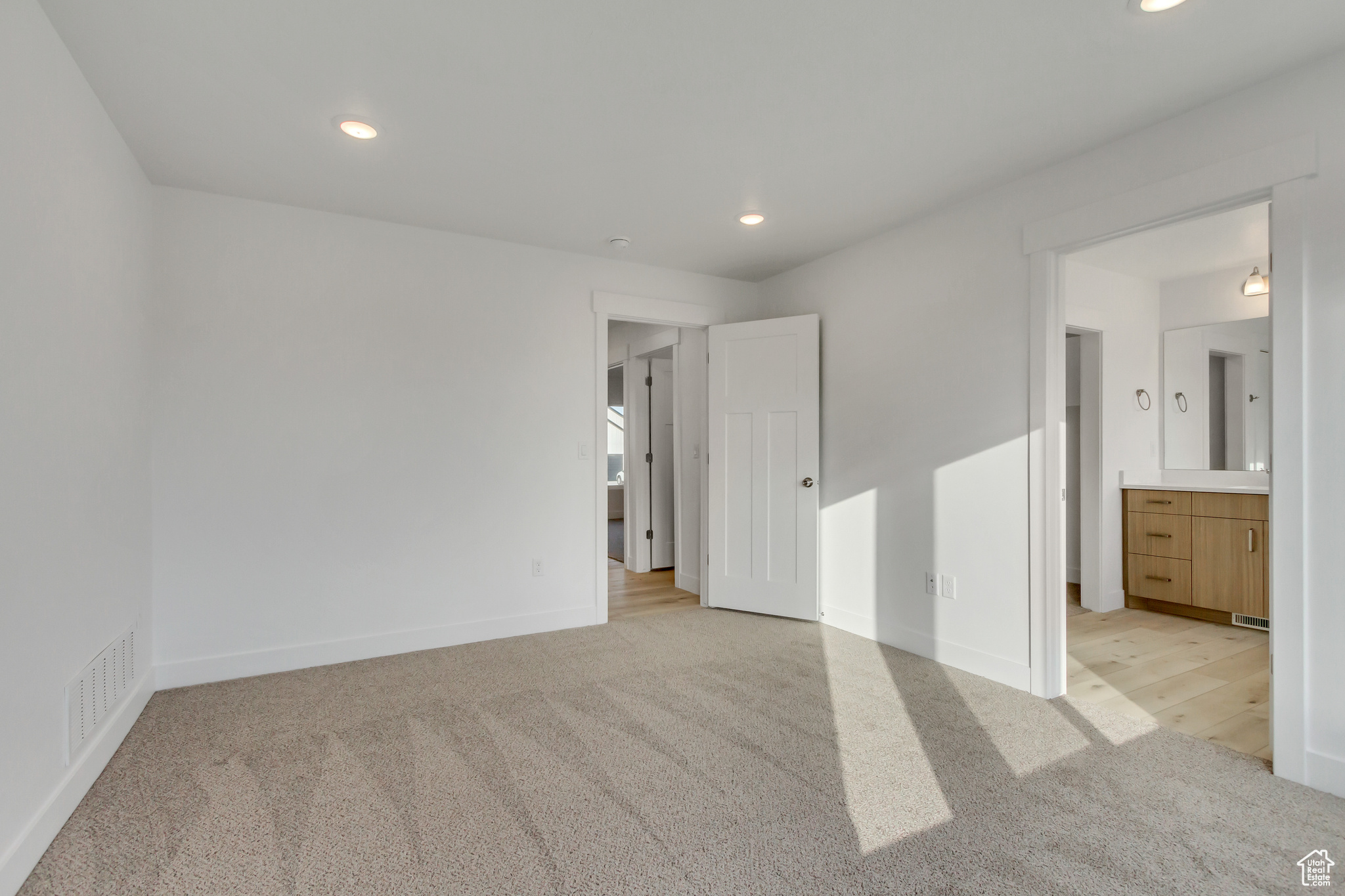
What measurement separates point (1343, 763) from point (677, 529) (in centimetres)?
396

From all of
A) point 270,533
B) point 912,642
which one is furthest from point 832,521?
point 270,533

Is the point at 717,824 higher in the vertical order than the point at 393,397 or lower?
lower

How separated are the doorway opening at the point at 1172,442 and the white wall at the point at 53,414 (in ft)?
14.8

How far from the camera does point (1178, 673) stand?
3289 millimetres

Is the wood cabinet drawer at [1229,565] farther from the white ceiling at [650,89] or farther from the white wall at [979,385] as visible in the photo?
the white ceiling at [650,89]

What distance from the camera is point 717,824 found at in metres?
1.94

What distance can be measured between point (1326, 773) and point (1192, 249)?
10.6 ft

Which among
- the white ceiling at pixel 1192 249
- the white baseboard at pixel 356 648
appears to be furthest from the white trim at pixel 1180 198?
the white baseboard at pixel 356 648

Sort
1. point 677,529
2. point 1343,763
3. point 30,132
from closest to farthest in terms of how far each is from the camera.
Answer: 1. point 30,132
2. point 1343,763
3. point 677,529

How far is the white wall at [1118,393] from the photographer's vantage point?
15.1 feet

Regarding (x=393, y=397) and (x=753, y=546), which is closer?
(x=393, y=397)

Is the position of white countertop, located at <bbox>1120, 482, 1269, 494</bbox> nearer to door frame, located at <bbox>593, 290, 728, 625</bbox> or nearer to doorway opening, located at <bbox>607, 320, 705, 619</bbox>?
doorway opening, located at <bbox>607, 320, 705, 619</bbox>

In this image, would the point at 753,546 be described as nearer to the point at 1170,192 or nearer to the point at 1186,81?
the point at 1170,192

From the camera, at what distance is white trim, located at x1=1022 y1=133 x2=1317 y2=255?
7.25ft
